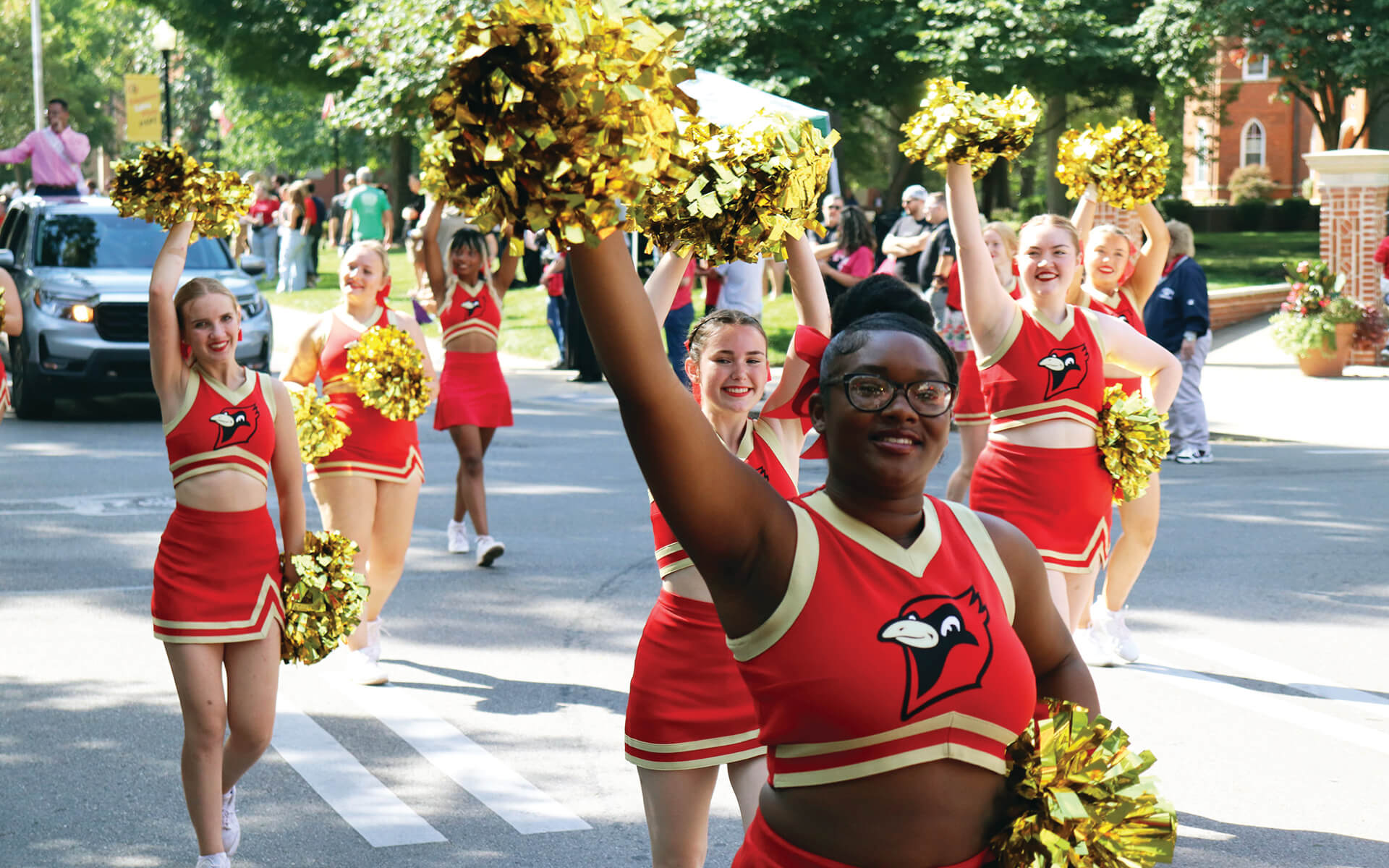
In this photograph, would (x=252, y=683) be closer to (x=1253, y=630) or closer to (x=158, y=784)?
(x=158, y=784)

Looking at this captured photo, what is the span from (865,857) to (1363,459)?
11.3m

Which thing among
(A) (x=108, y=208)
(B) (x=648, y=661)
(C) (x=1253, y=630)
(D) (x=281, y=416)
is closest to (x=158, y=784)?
(D) (x=281, y=416)

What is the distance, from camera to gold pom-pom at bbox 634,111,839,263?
2783 mm

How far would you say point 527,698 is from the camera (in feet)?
21.1

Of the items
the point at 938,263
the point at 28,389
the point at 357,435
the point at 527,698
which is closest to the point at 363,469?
the point at 357,435

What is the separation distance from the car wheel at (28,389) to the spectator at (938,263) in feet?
26.2

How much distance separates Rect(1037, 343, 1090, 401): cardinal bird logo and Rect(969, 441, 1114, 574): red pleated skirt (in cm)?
22

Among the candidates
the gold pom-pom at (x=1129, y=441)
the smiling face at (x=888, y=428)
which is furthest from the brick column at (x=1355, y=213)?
the smiling face at (x=888, y=428)

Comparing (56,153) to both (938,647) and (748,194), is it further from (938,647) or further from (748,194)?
(938,647)

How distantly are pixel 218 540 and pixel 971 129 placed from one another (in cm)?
259

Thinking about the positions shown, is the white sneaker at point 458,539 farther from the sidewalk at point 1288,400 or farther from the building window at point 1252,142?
the building window at point 1252,142

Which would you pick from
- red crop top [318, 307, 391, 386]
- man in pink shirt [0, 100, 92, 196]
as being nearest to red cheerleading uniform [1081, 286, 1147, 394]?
red crop top [318, 307, 391, 386]

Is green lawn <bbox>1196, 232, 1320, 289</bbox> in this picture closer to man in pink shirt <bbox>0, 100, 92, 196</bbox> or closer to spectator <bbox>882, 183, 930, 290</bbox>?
spectator <bbox>882, 183, 930, 290</bbox>

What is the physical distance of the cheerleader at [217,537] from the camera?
174 inches
